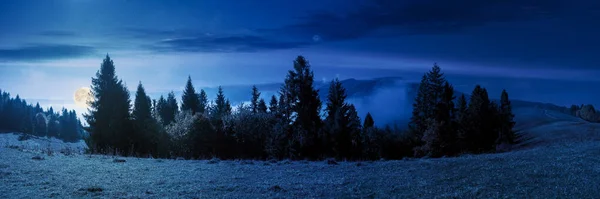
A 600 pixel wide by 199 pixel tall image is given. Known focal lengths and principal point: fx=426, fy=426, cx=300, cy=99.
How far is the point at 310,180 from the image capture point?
14.2 meters

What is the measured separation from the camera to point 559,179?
40.3 ft

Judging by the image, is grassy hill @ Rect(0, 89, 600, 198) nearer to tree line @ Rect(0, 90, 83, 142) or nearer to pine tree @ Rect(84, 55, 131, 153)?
pine tree @ Rect(84, 55, 131, 153)

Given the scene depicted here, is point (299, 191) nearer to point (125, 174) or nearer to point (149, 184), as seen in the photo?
point (149, 184)

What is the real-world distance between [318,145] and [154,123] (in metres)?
22.4

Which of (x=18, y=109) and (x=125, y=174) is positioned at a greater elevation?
(x=18, y=109)

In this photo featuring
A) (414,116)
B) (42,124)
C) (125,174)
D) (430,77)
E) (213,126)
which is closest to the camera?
(125,174)

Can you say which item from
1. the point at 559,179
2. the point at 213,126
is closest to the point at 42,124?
the point at 213,126

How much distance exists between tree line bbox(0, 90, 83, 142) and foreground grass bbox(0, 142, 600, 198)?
167m

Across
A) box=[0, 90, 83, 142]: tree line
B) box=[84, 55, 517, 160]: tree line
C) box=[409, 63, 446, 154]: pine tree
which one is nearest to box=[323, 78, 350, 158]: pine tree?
box=[84, 55, 517, 160]: tree line

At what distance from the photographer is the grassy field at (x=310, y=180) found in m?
11.2

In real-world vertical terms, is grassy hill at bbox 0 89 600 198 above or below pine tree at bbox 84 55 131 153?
below

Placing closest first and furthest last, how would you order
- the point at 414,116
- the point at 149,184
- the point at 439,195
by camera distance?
the point at 439,195 → the point at 149,184 → the point at 414,116

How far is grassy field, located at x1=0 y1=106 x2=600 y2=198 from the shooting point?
11.2 meters

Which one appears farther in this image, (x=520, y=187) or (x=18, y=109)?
(x=18, y=109)
